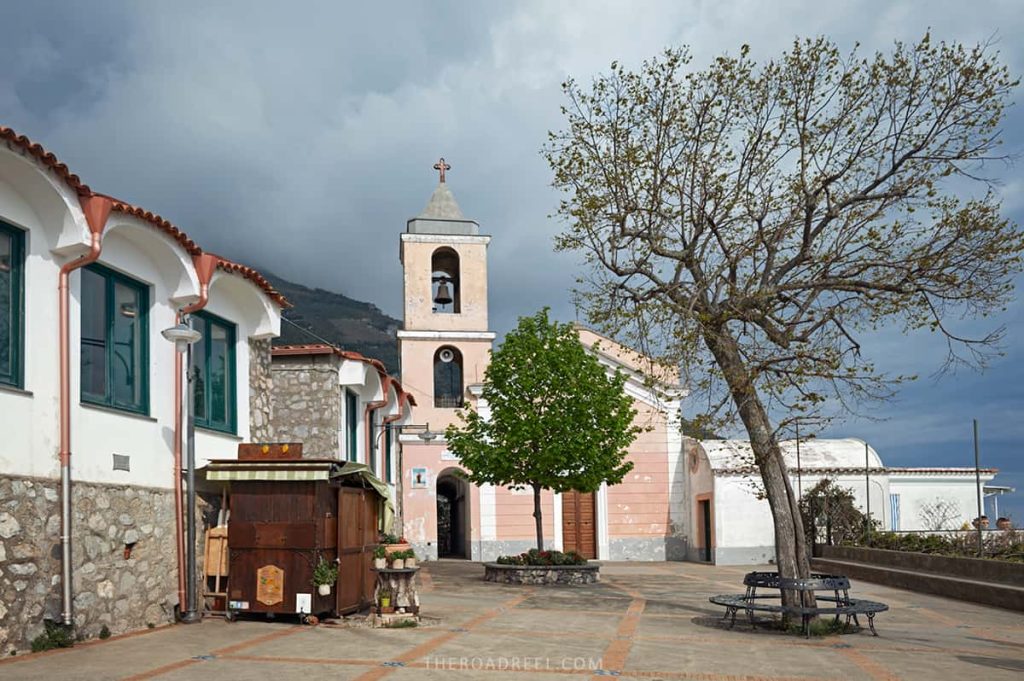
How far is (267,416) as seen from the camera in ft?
52.8

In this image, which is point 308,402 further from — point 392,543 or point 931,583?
point 931,583

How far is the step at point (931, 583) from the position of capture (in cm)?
1703

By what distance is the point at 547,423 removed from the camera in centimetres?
2388

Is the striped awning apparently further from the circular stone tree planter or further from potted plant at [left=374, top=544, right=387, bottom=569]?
the circular stone tree planter

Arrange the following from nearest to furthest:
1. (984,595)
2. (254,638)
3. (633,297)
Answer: (254,638), (633,297), (984,595)

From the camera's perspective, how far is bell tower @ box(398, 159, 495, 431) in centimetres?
3303

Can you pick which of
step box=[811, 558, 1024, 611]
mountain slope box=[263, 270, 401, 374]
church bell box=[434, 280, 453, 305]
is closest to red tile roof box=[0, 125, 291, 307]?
step box=[811, 558, 1024, 611]

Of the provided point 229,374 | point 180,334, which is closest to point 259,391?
point 229,374

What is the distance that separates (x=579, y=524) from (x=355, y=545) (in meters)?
20.1

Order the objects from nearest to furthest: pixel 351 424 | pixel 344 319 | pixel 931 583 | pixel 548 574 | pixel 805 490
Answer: pixel 931 583, pixel 351 424, pixel 548 574, pixel 805 490, pixel 344 319

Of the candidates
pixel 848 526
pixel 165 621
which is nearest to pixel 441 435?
pixel 848 526

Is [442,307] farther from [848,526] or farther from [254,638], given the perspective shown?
[254,638]

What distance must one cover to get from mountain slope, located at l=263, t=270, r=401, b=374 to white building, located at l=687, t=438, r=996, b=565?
70.4 metres

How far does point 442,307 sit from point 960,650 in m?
24.0
